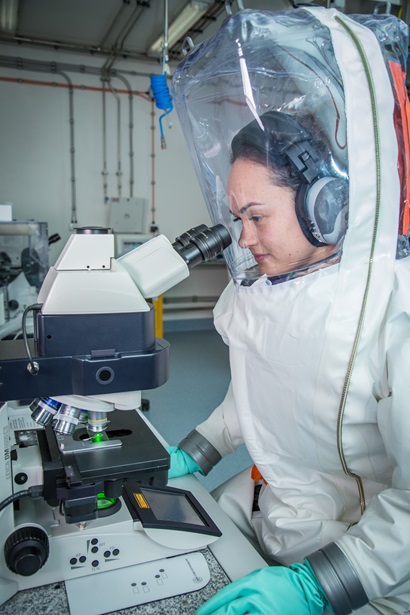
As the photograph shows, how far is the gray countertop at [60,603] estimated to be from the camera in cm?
63

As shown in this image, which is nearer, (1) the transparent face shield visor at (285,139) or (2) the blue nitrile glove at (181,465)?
(1) the transparent face shield visor at (285,139)

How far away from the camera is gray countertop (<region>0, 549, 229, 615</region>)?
2.06 feet

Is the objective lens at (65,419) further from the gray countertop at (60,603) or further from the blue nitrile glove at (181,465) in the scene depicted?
the blue nitrile glove at (181,465)

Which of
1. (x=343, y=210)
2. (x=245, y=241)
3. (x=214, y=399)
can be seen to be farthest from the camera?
(x=214, y=399)

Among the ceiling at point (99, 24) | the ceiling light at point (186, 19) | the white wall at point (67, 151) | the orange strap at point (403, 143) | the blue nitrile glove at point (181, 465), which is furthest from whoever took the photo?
the white wall at point (67, 151)

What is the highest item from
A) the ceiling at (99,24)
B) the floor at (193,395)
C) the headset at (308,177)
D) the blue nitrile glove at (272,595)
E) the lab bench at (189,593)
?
the ceiling at (99,24)

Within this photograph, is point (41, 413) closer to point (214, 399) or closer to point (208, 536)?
point (208, 536)

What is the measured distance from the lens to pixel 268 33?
0.78m

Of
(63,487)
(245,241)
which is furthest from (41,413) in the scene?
(245,241)

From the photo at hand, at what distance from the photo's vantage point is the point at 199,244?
0.71 meters

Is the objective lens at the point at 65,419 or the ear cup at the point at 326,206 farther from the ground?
the ear cup at the point at 326,206

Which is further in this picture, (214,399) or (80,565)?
(214,399)

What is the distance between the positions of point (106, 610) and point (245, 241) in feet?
2.08

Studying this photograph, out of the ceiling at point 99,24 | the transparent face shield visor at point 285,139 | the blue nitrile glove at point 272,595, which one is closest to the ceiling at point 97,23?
the ceiling at point 99,24
